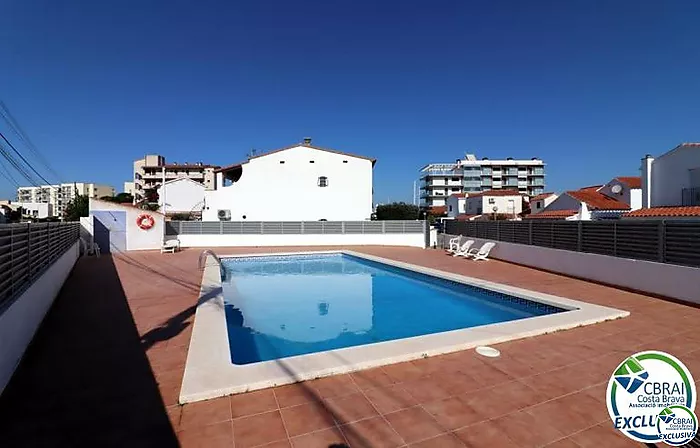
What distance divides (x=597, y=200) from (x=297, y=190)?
30.3 m

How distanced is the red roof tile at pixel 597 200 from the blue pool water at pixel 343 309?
30127 millimetres

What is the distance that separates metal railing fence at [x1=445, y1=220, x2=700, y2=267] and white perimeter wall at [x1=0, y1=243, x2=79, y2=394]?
11.8 m

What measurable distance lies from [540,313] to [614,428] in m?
5.20

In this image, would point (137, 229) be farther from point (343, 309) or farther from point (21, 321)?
point (21, 321)

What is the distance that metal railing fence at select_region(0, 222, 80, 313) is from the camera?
4.16 m

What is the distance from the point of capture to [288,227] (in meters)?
22.7

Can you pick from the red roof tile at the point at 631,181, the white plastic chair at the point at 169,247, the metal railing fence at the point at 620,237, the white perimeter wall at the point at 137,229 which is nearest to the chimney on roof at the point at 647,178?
the red roof tile at the point at 631,181

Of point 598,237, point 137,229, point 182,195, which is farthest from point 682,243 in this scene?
point 182,195

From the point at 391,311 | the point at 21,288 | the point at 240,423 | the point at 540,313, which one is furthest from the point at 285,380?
the point at 540,313

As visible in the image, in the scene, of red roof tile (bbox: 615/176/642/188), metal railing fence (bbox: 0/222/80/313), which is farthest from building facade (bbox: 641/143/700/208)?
metal railing fence (bbox: 0/222/80/313)

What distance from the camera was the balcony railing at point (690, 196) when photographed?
21603 mm

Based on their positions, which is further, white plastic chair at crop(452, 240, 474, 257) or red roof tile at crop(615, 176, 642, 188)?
red roof tile at crop(615, 176, 642, 188)

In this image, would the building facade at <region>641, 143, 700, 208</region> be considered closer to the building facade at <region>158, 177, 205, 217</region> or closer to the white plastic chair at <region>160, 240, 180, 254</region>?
the white plastic chair at <region>160, 240, 180, 254</region>

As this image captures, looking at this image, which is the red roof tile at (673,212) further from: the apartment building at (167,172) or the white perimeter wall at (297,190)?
the apartment building at (167,172)
